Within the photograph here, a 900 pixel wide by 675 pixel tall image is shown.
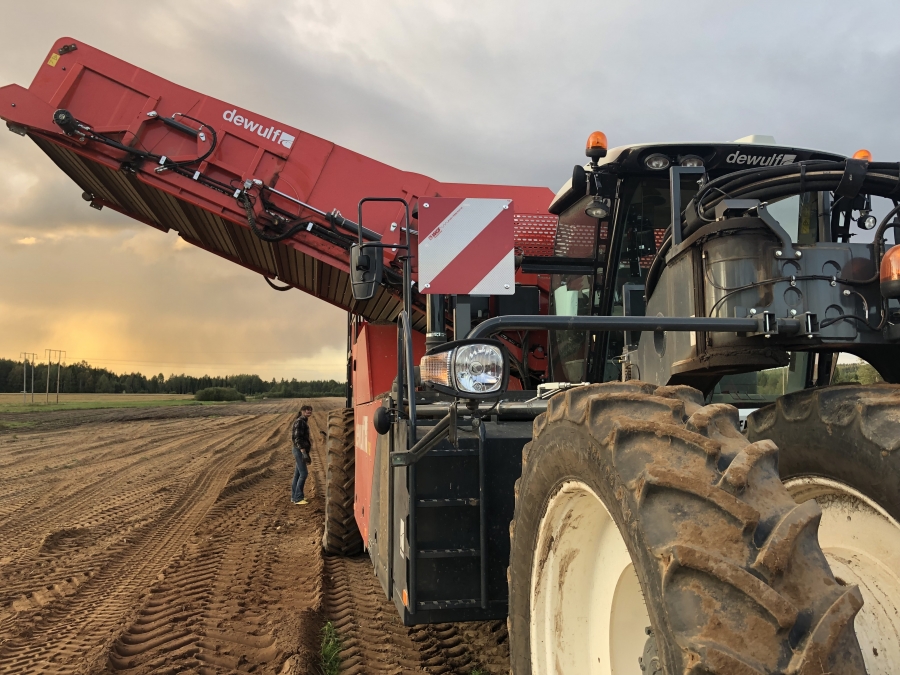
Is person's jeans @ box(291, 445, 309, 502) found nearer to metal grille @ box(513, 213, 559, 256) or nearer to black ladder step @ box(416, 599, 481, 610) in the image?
metal grille @ box(513, 213, 559, 256)

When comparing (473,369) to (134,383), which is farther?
(134,383)

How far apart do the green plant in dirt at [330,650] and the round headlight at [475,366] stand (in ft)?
8.59

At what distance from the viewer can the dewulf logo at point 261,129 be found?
598 cm

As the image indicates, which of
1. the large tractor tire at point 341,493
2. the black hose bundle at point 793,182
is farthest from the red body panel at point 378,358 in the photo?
the black hose bundle at point 793,182

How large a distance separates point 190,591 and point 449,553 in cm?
349

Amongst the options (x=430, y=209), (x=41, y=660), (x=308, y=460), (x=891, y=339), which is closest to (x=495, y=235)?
(x=430, y=209)

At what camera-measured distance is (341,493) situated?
6379 millimetres

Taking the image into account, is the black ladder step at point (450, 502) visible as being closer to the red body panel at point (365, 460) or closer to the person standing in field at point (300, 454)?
the red body panel at point (365, 460)

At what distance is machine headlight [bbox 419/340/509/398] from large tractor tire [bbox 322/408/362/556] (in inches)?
174

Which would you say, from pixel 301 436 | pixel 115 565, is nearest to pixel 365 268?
pixel 115 565

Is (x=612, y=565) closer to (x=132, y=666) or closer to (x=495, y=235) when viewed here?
(x=495, y=235)

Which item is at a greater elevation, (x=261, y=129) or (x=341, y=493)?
(x=261, y=129)

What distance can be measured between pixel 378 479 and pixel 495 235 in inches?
66.2

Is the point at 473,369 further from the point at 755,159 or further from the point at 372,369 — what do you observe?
the point at 372,369
